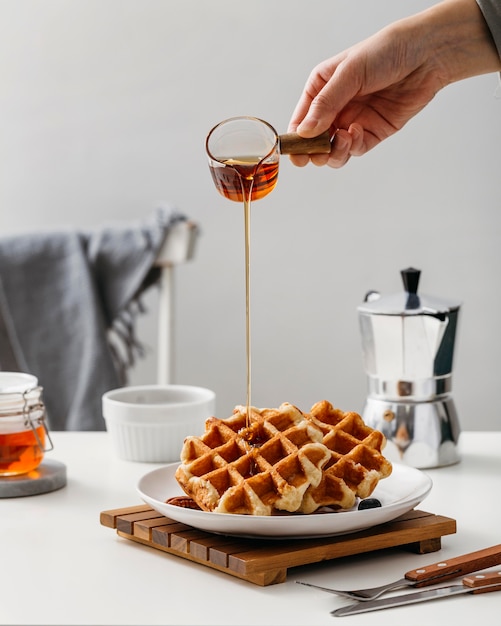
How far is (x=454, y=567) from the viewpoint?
950mm

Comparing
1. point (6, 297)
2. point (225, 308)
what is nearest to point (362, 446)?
point (6, 297)

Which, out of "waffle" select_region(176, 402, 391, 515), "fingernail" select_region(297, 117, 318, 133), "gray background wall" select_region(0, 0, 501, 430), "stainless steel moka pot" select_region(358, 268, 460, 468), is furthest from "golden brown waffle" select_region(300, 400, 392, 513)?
"gray background wall" select_region(0, 0, 501, 430)

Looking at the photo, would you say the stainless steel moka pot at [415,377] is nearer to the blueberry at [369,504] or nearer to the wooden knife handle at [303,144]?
the wooden knife handle at [303,144]

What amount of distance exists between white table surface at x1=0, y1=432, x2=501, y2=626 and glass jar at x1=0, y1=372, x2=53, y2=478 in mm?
58

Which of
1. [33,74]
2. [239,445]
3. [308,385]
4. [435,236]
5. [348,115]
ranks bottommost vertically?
[308,385]

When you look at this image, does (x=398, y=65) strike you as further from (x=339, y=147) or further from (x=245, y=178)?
(x=245, y=178)

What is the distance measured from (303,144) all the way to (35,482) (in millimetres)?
625

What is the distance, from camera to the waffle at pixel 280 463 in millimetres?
1012

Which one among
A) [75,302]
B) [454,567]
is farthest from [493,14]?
[75,302]

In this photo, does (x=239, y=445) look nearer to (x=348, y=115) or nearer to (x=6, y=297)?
(x=348, y=115)

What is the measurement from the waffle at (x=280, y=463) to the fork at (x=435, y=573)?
4.2 inches

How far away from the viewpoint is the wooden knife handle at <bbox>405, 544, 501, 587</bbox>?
0.93m

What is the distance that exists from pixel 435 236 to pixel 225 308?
782 millimetres

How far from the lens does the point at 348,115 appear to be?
5.65 feet
